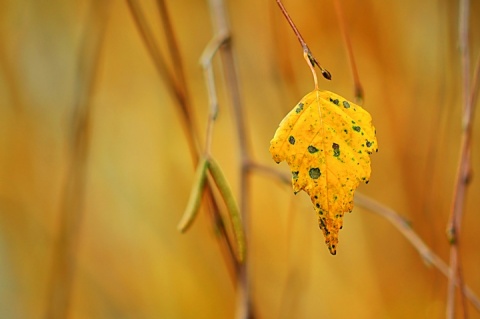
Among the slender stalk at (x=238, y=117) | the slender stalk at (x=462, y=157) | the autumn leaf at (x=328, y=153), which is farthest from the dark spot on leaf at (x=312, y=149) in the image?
the slender stalk at (x=238, y=117)

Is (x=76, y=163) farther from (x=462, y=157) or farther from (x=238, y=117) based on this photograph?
(x=462, y=157)

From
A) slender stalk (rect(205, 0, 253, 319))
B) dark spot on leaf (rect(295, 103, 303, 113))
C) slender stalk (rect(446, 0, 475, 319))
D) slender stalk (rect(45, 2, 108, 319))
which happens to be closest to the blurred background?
slender stalk (rect(45, 2, 108, 319))

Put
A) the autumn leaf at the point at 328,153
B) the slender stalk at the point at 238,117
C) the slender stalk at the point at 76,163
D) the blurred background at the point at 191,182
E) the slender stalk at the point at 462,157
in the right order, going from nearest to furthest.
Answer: the autumn leaf at the point at 328,153 < the slender stalk at the point at 462,157 < the slender stalk at the point at 238,117 < the slender stalk at the point at 76,163 < the blurred background at the point at 191,182

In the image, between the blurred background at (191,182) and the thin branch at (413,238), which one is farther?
the blurred background at (191,182)

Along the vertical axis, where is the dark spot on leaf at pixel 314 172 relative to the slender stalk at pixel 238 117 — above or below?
below

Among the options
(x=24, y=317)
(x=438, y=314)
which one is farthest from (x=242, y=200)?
(x=24, y=317)

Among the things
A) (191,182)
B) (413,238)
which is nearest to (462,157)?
(413,238)

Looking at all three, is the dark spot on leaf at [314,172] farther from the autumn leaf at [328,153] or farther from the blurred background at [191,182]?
the blurred background at [191,182]

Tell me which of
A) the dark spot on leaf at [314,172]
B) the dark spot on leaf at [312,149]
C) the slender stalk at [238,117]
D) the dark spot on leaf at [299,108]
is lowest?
the dark spot on leaf at [314,172]
